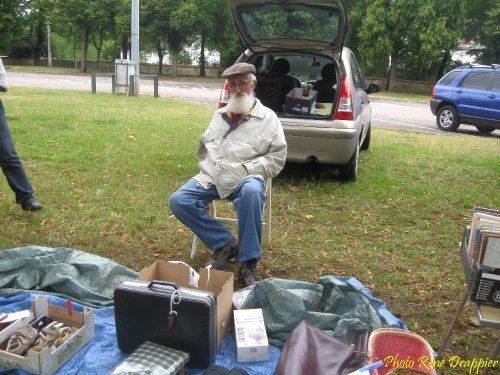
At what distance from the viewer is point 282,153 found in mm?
3781

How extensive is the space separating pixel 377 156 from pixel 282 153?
14.5 ft

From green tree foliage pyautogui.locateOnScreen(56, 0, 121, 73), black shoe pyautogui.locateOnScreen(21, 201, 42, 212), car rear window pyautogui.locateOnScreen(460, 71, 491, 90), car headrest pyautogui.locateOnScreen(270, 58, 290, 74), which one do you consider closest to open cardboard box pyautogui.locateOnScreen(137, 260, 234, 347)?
black shoe pyautogui.locateOnScreen(21, 201, 42, 212)

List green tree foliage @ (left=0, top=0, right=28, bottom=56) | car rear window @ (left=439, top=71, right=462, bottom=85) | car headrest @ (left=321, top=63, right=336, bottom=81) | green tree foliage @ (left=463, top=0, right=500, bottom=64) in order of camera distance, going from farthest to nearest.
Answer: green tree foliage @ (left=463, top=0, right=500, bottom=64) < car rear window @ (left=439, top=71, right=462, bottom=85) < green tree foliage @ (left=0, top=0, right=28, bottom=56) < car headrest @ (left=321, top=63, right=336, bottom=81)

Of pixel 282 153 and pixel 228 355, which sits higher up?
pixel 282 153

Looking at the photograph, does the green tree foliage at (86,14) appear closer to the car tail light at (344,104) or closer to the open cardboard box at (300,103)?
the open cardboard box at (300,103)

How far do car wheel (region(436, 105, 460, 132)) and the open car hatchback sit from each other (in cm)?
738

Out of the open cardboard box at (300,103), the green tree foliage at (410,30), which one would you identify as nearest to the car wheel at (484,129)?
the open cardboard box at (300,103)

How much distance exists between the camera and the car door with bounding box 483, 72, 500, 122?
38.7ft

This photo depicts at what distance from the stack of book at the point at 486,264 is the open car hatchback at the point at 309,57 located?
3148 mm

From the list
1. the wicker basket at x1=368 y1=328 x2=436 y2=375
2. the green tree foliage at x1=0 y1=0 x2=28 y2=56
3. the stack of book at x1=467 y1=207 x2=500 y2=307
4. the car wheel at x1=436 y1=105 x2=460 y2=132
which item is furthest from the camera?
the car wheel at x1=436 y1=105 x2=460 y2=132

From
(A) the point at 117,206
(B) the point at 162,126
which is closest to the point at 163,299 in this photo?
(A) the point at 117,206

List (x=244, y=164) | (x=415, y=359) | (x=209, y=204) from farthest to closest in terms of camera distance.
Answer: (x=209, y=204) → (x=244, y=164) → (x=415, y=359)

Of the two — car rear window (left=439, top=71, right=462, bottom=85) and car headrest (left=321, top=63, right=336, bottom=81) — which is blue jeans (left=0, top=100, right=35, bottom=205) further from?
car rear window (left=439, top=71, right=462, bottom=85)

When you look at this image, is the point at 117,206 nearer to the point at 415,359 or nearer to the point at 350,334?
the point at 350,334
